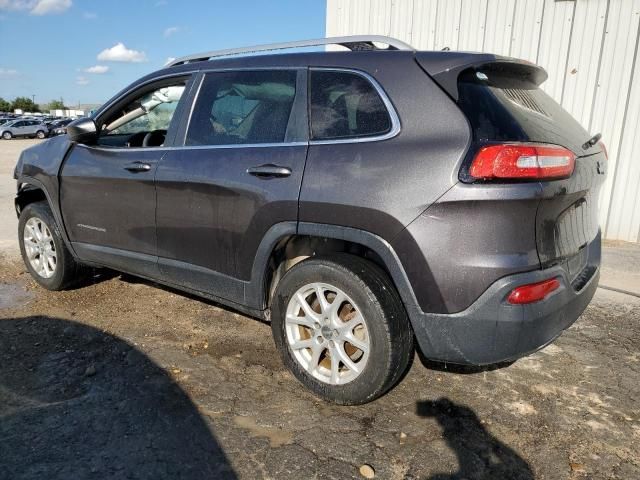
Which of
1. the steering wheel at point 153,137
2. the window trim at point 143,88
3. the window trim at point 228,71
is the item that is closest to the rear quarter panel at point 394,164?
the window trim at point 228,71

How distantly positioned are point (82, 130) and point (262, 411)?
8.07 ft

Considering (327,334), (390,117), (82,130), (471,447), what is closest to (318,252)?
(327,334)

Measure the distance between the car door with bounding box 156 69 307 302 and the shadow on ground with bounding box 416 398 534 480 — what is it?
1319 millimetres

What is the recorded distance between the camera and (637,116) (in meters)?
6.29

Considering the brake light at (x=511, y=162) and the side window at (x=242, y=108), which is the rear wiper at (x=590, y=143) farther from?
the side window at (x=242, y=108)

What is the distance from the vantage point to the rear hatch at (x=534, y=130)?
231cm

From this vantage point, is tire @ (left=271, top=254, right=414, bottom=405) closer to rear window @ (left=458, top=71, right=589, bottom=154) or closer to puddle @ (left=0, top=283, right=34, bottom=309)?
rear window @ (left=458, top=71, right=589, bottom=154)

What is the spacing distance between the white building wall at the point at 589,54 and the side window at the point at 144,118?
4.80m

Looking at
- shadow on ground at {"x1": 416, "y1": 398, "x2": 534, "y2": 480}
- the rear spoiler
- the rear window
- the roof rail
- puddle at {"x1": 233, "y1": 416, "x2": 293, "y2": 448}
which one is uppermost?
the roof rail

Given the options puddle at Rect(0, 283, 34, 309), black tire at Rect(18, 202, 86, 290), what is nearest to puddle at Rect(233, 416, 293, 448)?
black tire at Rect(18, 202, 86, 290)

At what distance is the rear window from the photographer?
2314 millimetres

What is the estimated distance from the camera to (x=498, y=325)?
7.49 feet

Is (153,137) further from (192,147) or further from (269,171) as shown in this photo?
(269,171)

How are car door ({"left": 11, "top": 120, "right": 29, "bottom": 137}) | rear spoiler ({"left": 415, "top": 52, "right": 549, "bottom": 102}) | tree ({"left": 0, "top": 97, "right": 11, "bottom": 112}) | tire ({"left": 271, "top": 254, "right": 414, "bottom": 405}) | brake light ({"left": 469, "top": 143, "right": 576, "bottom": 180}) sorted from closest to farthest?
brake light ({"left": 469, "top": 143, "right": 576, "bottom": 180}) → rear spoiler ({"left": 415, "top": 52, "right": 549, "bottom": 102}) → tire ({"left": 271, "top": 254, "right": 414, "bottom": 405}) → car door ({"left": 11, "top": 120, "right": 29, "bottom": 137}) → tree ({"left": 0, "top": 97, "right": 11, "bottom": 112})
